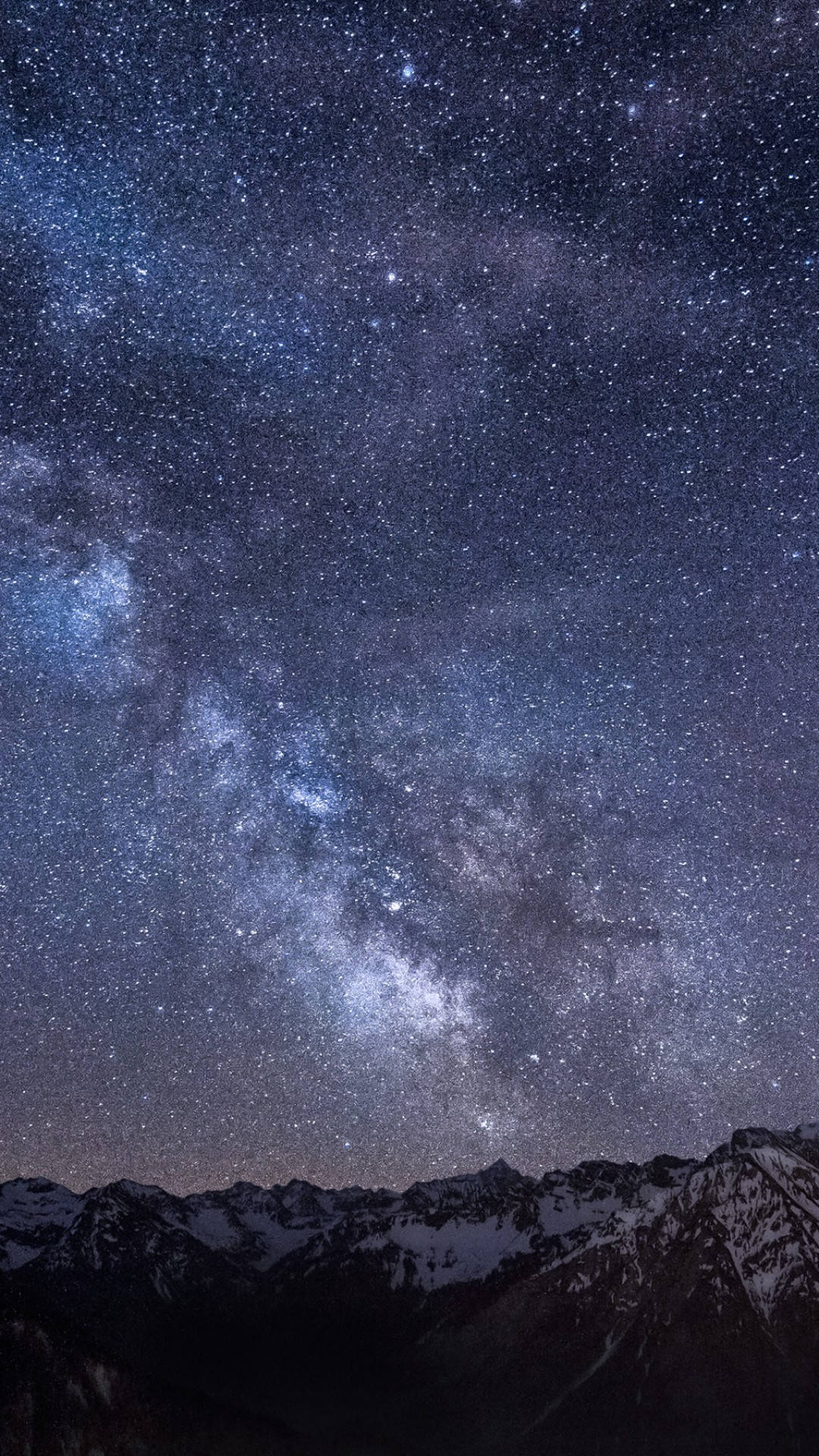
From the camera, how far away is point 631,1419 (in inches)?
7589

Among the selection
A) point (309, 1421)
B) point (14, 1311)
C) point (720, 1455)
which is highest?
point (14, 1311)

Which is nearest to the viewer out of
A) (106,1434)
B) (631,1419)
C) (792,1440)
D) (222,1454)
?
(106,1434)

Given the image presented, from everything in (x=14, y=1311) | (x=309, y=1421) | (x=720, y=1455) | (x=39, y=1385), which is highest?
(x=14, y=1311)

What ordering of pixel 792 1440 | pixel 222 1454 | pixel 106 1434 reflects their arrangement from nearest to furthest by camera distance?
pixel 106 1434 < pixel 222 1454 < pixel 792 1440

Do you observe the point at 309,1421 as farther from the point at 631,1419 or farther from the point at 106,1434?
the point at 106,1434

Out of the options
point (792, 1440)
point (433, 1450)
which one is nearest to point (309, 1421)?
point (433, 1450)

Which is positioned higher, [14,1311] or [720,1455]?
[14,1311]

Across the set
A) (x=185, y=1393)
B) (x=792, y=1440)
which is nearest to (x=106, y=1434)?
(x=185, y=1393)

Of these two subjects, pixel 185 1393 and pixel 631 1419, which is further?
pixel 631 1419

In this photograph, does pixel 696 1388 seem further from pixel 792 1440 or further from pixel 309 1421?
pixel 309 1421

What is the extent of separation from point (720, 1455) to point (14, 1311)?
13757cm

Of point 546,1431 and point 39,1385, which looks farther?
point 546,1431

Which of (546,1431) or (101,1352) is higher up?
(101,1352)

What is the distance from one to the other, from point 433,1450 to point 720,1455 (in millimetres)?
52100
